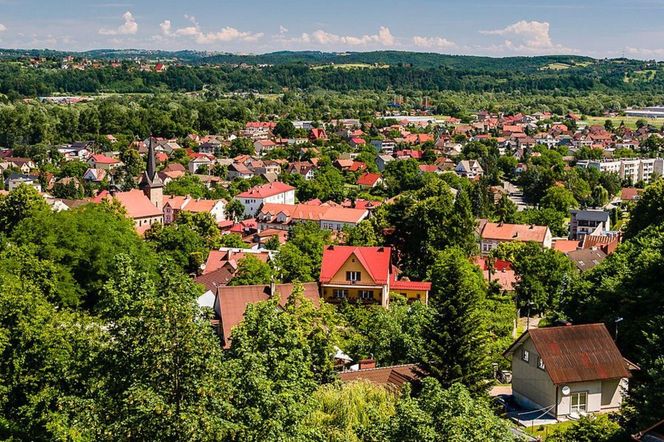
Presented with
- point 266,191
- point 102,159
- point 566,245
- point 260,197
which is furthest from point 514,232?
point 102,159

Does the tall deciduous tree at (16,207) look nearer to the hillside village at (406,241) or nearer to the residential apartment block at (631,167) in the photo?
the hillside village at (406,241)

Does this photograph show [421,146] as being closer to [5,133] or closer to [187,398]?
[5,133]

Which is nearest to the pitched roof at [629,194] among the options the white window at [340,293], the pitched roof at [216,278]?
the white window at [340,293]

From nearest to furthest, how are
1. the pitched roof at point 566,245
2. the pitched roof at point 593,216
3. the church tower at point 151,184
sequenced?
the pitched roof at point 566,245 < the church tower at point 151,184 < the pitched roof at point 593,216

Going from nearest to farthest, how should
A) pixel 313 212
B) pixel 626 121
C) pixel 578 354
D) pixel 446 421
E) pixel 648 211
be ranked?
pixel 446 421 → pixel 578 354 → pixel 648 211 → pixel 313 212 → pixel 626 121

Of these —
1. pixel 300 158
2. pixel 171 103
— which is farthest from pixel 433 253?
pixel 171 103

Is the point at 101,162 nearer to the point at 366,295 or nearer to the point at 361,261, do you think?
Result: the point at 361,261

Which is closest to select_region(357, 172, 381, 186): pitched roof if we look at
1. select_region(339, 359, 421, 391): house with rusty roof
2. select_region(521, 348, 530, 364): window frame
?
select_region(521, 348, 530, 364): window frame

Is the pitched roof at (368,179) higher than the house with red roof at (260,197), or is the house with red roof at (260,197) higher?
the house with red roof at (260,197)
